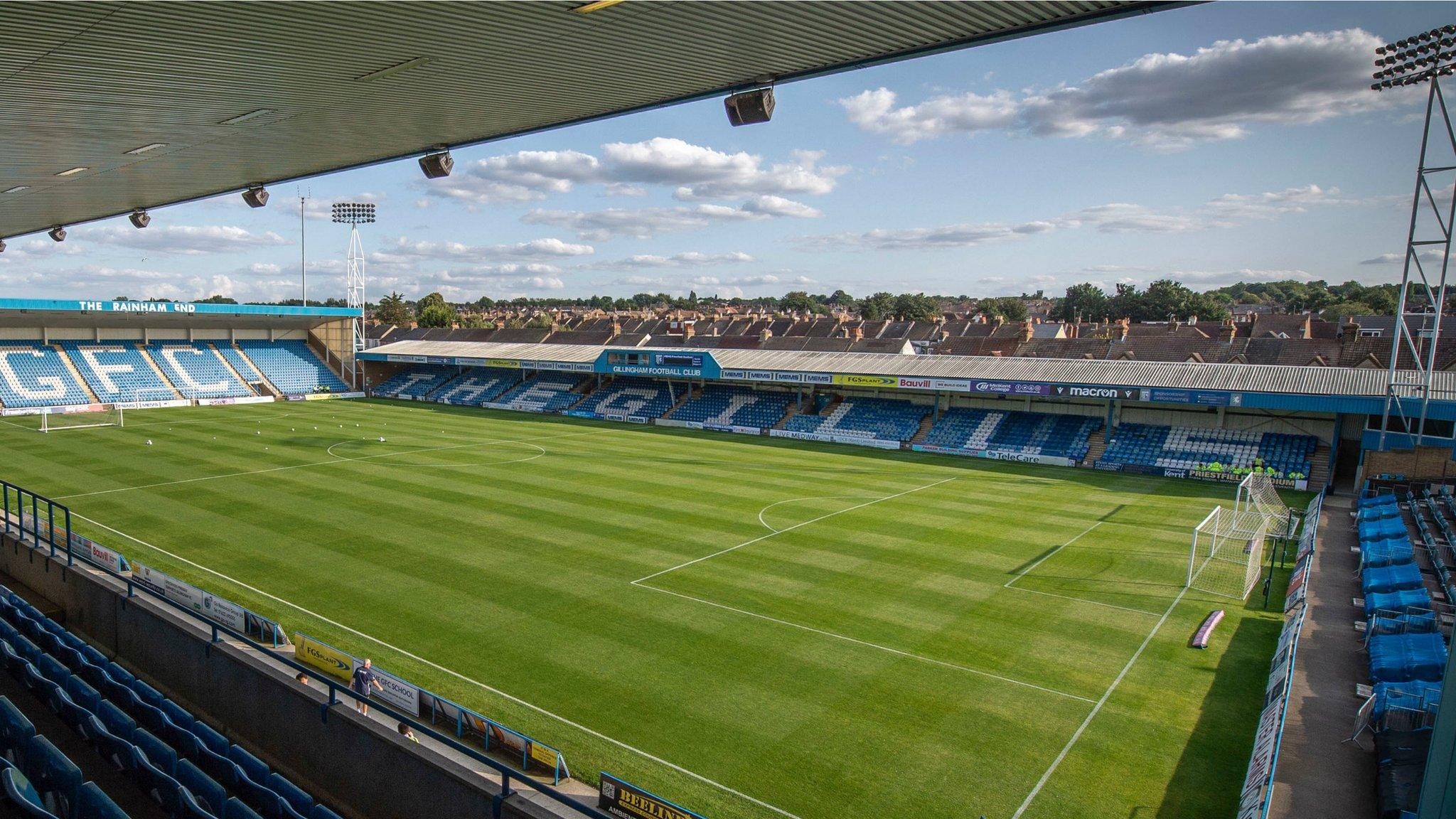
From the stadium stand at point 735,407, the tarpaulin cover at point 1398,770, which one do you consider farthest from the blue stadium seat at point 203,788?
the stadium stand at point 735,407

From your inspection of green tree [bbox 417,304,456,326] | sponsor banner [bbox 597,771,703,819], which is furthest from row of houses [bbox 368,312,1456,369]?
sponsor banner [bbox 597,771,703,819]

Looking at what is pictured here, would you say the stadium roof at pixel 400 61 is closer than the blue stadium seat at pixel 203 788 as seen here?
Yes

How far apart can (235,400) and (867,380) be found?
44065 millimetres

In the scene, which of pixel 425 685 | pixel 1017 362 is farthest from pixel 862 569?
pixel 1017 362

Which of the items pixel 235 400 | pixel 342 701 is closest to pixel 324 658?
pixel 342 701

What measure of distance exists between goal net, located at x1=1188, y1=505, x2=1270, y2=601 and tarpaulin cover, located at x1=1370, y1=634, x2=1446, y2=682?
4515 mm

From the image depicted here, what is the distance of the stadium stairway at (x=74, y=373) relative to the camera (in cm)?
4953

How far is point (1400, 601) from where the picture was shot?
1612cm

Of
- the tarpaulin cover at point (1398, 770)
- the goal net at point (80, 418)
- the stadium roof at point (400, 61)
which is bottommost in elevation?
the tarpaulin cover at point (1398, 770)

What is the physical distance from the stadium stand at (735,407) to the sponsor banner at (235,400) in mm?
30884

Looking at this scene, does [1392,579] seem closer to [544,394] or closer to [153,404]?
[544,394]

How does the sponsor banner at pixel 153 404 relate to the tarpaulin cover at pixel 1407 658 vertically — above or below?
above

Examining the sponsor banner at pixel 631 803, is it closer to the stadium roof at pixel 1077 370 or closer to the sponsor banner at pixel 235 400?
the stadium roof at pixel 1077 370

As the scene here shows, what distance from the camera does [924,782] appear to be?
11.1 meters
